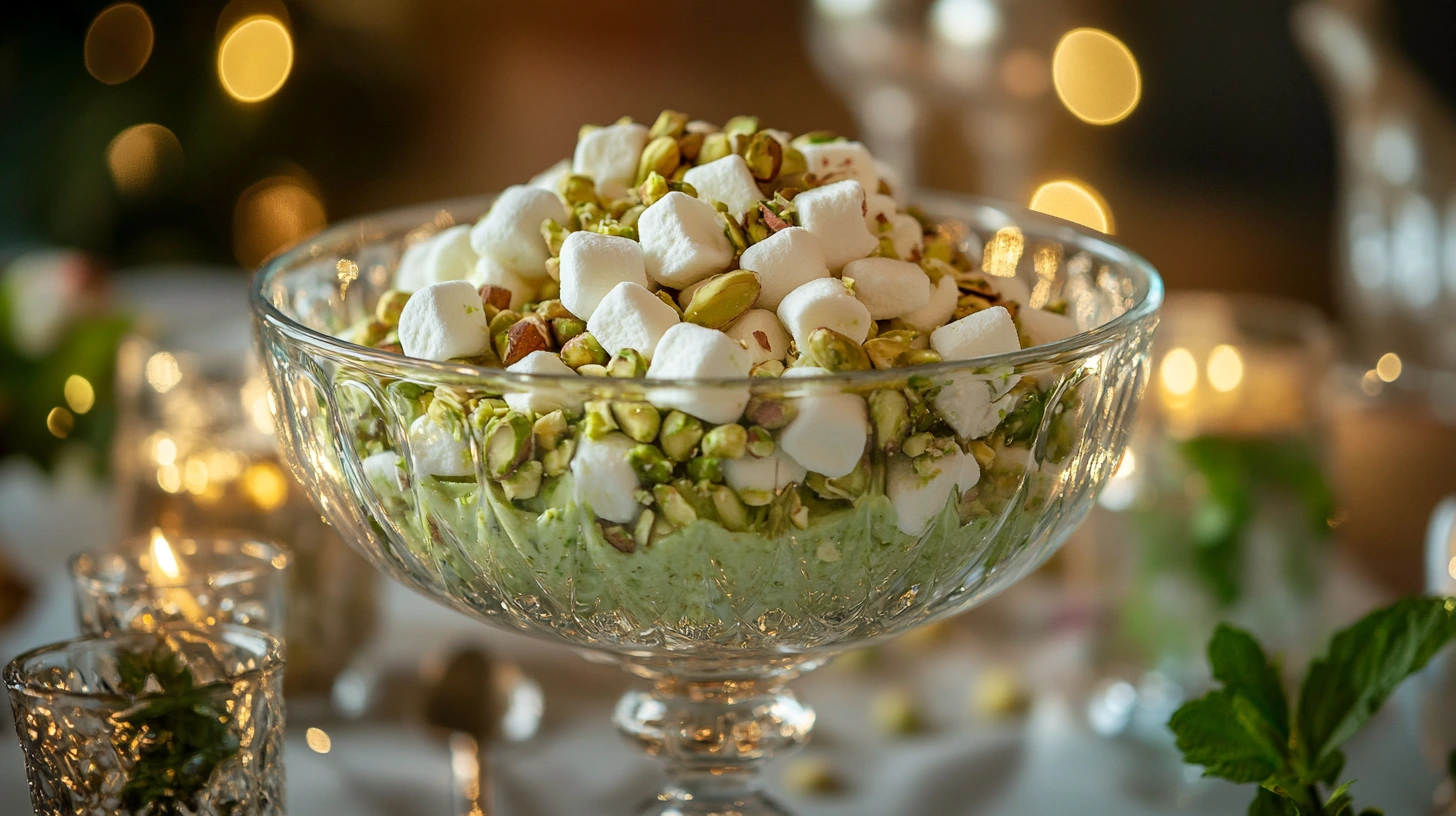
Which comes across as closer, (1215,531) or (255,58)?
(1215,531)

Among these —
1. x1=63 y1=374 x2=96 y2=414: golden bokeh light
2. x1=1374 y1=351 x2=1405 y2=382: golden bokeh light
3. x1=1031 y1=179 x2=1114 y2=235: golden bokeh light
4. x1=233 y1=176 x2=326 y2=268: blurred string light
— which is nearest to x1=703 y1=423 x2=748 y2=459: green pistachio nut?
x1=63 y1=374 x2=96 y2=414: golden bokeh light

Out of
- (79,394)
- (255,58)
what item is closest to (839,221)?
(79,394)

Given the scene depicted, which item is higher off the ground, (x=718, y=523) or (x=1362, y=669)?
(x=1362, y=669)

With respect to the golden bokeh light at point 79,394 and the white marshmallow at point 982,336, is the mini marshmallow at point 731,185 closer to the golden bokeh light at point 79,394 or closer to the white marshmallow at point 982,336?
the white marshmallow at point 982,336

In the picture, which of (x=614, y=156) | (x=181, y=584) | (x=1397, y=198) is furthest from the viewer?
(x=1397, y=198)

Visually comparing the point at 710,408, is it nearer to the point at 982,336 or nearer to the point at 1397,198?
the point at 982,336

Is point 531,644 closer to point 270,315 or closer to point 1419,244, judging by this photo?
point 270,315

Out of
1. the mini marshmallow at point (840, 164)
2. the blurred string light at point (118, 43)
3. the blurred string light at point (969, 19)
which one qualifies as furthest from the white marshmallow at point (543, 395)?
the blurred string light at point (118, 43)

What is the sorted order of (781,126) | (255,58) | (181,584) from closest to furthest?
(181,584), (255,58), (781,126)
